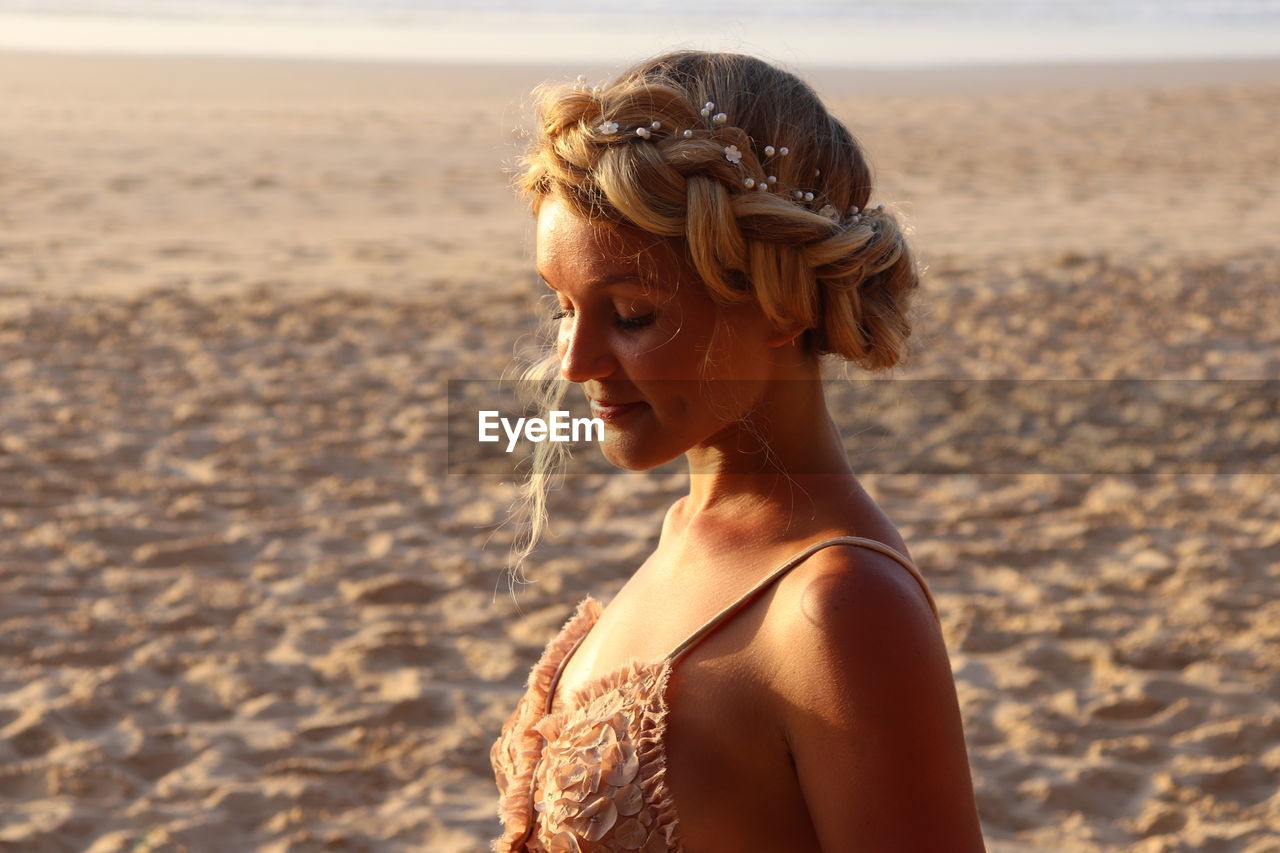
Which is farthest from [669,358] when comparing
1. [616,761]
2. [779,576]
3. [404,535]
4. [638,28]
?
[638,28]

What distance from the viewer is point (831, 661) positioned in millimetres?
1381

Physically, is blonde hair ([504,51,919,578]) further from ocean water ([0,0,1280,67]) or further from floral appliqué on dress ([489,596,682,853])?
ocean water ([0,0,1280,67])

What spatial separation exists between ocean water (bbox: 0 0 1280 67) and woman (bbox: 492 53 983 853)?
17472 millimetres

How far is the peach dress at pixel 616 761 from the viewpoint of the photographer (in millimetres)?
1523

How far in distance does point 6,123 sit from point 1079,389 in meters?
10.7

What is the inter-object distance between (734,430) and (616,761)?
385 millimetres

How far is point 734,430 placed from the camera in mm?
1632

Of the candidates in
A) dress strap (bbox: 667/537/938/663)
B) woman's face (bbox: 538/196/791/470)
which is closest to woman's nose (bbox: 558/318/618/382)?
woman's face (bbox: 538/196/791/470)

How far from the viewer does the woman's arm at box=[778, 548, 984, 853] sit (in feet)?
4.42

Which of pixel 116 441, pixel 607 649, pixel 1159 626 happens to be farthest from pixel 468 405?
pixel 607 649

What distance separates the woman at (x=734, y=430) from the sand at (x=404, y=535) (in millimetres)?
576

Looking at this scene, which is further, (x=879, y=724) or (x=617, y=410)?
(x=617, y=410)

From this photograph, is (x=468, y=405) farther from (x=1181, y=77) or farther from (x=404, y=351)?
(x=1181, y=77)

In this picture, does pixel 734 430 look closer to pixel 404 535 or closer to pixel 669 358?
pixel 669 358
